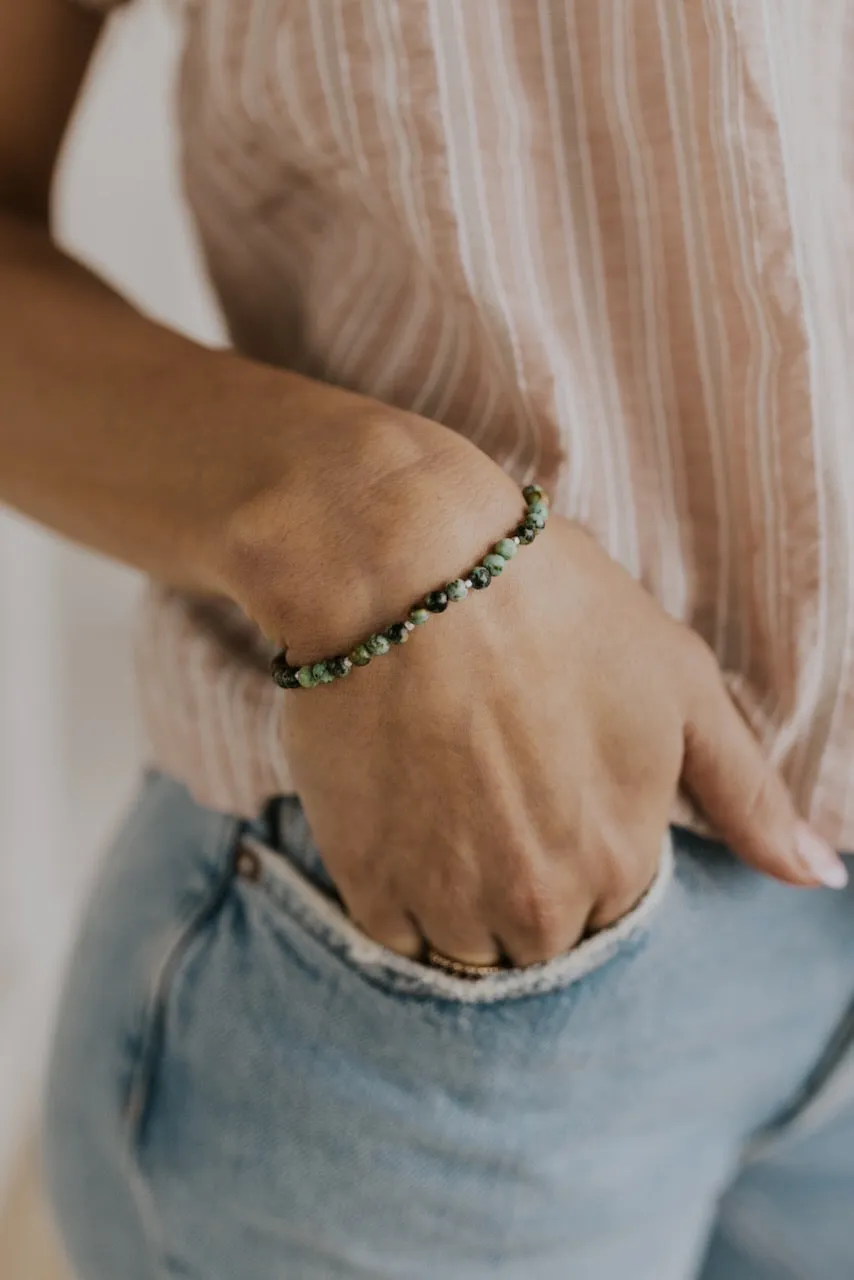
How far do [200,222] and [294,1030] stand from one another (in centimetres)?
42

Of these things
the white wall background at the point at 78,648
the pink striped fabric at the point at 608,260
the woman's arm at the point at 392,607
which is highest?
the pink striped fabric at the point at 608,260

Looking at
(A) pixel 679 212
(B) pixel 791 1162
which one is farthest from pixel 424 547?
(B) pixel 791 1162

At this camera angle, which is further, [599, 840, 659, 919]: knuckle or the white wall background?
the white wall background

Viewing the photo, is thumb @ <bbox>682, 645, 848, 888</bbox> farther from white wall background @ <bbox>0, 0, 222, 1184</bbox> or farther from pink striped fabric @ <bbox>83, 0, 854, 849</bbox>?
white wall background @ <bbox>0, 0, 222, 1184</bbox>

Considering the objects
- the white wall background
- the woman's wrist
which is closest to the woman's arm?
the woman's wrist

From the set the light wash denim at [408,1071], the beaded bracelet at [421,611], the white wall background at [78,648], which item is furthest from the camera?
the white wall background at [78,648]

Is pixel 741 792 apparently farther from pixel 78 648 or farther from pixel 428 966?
pixel 78 648

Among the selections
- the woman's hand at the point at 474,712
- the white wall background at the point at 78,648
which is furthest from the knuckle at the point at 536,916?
the white wall background at the point at 78,648

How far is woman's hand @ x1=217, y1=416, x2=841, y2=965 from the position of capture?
0.38m

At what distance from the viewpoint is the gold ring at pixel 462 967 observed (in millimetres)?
458

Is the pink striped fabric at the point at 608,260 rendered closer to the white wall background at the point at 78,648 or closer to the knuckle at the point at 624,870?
the knuckle at the point at 624,870

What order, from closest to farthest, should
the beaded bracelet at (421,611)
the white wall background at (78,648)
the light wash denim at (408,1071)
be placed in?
the beaded bracelet at (421,611)
the light wash denim at (408,1071)
the white wall background at (78,648)

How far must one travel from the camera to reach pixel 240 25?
424 mm

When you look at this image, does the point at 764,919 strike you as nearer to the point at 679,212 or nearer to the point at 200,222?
the point at 679,212
